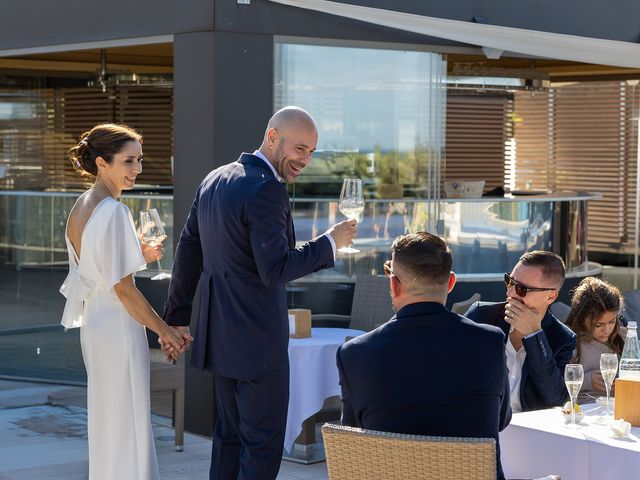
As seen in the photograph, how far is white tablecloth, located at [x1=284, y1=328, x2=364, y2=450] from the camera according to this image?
645 cm

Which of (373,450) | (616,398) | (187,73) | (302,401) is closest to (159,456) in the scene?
(302,401)

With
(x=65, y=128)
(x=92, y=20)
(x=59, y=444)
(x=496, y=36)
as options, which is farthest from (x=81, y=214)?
(x=65, y=128)

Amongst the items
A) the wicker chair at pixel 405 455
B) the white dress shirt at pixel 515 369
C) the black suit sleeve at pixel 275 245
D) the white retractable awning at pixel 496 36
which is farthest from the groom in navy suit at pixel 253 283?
the white retractable awning at pixel 496 36

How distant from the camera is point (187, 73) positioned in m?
7.55

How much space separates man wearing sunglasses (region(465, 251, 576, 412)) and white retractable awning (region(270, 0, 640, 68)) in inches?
139

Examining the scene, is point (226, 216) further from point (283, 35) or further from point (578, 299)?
point (283, 35)

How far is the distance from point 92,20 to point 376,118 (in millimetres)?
2646

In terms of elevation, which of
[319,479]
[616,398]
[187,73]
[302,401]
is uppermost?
[187,73]

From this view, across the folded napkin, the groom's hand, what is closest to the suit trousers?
the groom's hand

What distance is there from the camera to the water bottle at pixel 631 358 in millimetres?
4285

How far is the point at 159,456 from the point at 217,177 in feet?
8.96

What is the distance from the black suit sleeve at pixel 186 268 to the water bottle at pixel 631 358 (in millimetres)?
1853

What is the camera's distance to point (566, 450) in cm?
382

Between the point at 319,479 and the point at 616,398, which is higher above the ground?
the point at 616,398
